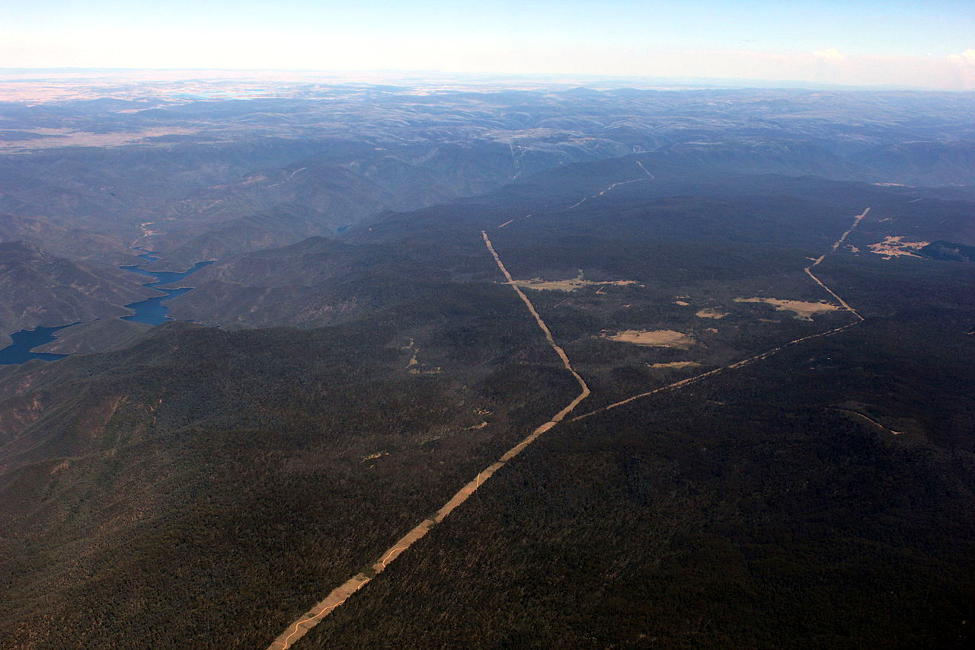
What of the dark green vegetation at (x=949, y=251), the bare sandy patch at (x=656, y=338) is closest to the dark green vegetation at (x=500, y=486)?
the bare sandy patch at (x=656, y=338)

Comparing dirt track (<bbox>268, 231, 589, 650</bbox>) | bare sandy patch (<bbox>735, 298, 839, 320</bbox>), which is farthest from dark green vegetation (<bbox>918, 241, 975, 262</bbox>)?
dirt track (<bbox>268, 231, 589, 650</bbox>)

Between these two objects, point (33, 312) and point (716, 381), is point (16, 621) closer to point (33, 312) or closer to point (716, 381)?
point (716, 381)

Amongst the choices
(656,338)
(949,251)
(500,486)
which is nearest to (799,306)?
(656,338)

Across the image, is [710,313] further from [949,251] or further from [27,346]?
[27,346]

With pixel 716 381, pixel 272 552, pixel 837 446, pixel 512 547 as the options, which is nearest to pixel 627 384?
pixel 716 381

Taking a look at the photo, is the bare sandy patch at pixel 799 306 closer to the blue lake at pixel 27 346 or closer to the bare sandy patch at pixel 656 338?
the bare sandy patch at pixel 656 338

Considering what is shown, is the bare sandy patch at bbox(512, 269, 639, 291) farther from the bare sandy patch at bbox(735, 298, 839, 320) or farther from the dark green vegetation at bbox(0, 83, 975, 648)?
the bare sandy patch at bbox(735, 298, 839, 320)
